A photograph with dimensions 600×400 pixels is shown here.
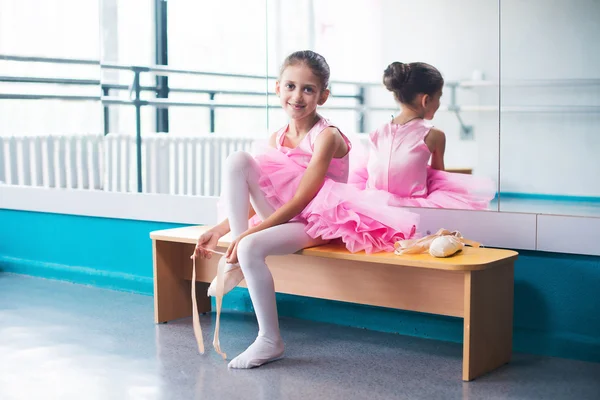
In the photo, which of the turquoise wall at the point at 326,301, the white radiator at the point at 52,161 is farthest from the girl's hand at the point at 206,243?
the white radiator at the point at 52,161

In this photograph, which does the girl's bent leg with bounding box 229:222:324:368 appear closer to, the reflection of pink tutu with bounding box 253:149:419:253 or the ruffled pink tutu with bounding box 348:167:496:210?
the reflection of pink tutu with bounding box 253:149:419:253

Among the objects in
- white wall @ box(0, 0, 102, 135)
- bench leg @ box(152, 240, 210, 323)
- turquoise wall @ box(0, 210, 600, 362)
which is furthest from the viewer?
white wall @ box(0, 0, 102, 135)

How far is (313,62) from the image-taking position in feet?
7.61

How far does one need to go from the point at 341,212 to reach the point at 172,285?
0.78m

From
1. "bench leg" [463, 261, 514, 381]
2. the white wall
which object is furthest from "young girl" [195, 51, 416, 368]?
the white wall

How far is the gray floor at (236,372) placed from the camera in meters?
1.90

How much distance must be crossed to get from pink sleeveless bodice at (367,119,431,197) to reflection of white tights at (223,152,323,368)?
0.33 m

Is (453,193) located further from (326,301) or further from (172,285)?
(172,285)

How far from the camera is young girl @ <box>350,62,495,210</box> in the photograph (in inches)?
89.5

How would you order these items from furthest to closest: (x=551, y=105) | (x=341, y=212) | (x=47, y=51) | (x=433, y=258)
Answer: (x=47, y=51) → (x=341, y=212) → (x=551, y=105) → (x=433, y=258)

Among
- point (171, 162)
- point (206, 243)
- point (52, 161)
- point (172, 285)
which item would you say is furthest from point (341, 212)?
point (52, 161)

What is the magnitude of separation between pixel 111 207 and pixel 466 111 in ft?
5.38

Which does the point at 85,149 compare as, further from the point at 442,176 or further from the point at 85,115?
the point at 442,176

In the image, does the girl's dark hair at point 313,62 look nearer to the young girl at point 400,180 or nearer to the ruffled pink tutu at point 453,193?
the young girl at point 400,180
